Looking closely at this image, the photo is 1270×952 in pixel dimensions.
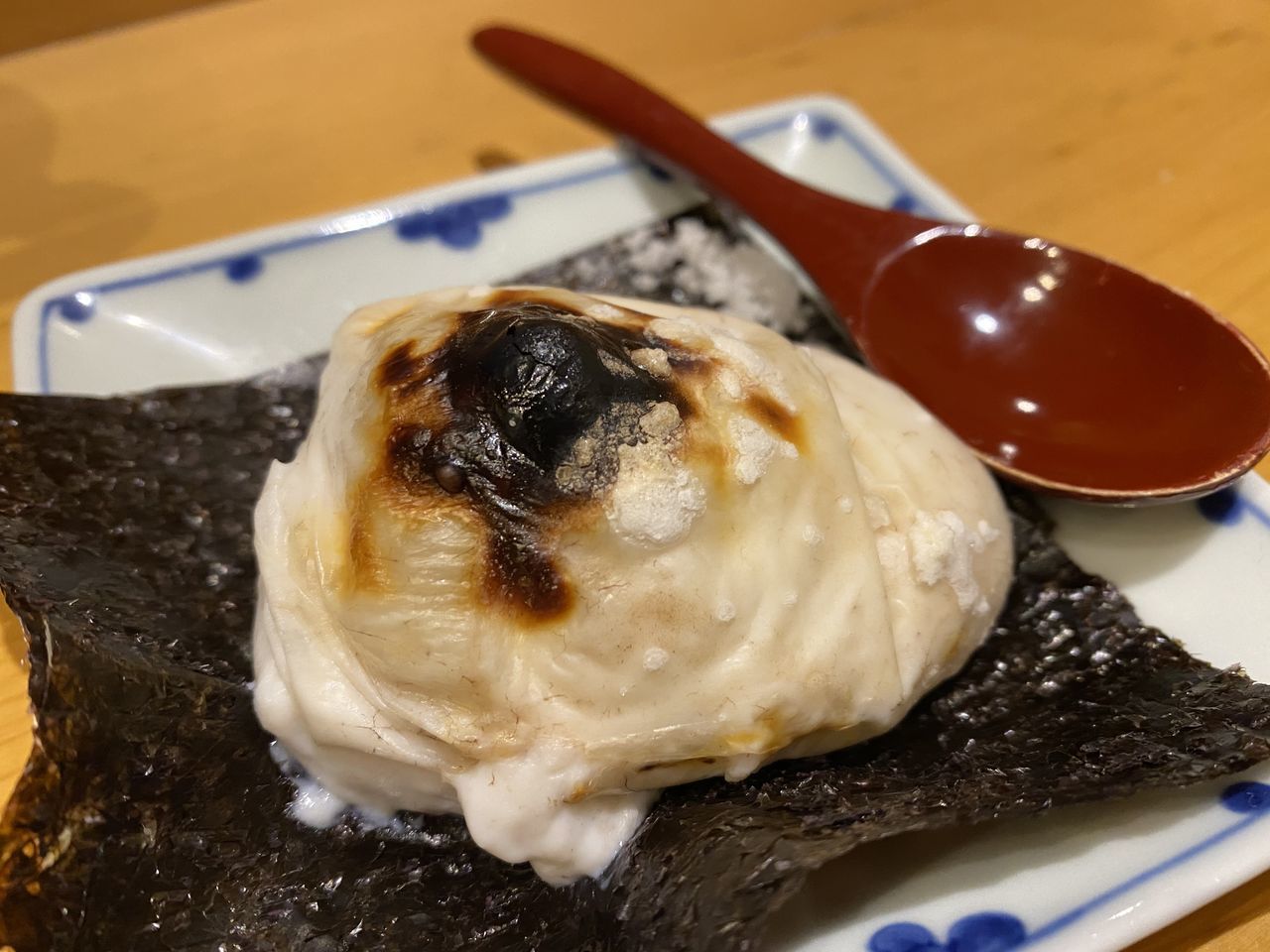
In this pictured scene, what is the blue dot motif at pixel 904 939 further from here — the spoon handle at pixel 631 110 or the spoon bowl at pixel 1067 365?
the spoon handle at pixel 631 110

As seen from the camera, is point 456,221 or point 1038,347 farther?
point 456,221

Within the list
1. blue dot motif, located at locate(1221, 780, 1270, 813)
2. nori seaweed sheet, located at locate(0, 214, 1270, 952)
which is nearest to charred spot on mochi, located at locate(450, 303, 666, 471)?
nori seaweed sheet, located at locate(0, 214, 1270, 952)

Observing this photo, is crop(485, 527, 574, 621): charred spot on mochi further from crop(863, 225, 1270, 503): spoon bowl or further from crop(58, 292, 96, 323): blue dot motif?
crop(58, 292, 96, 323): blue dot motif

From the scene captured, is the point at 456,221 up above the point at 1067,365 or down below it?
below

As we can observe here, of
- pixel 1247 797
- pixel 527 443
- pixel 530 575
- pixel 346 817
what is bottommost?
pixel 346 817

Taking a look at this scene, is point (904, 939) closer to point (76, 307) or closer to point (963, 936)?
point (963, 936)

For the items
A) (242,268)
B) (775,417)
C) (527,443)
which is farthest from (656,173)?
(527,443)

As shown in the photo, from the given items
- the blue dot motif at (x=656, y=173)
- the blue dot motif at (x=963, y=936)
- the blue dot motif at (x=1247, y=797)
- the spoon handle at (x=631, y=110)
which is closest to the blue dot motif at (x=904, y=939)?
the blue dot motif at (x=963, y=936)
